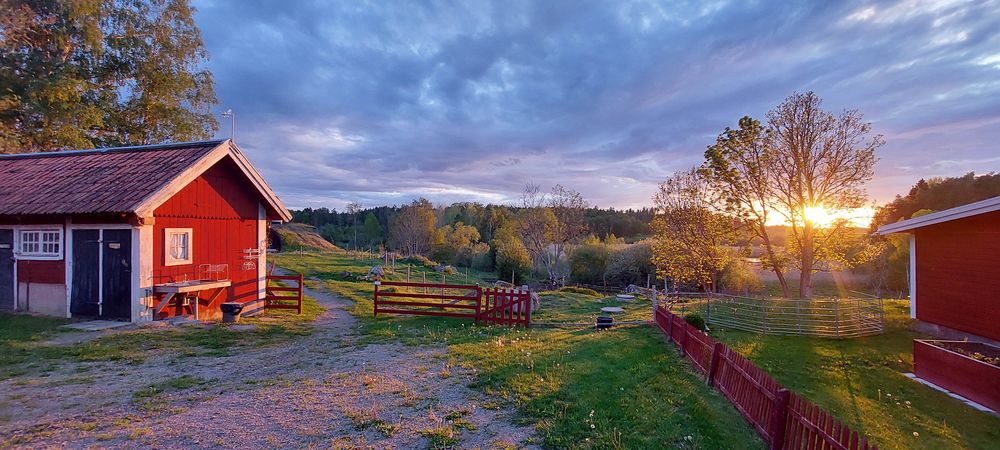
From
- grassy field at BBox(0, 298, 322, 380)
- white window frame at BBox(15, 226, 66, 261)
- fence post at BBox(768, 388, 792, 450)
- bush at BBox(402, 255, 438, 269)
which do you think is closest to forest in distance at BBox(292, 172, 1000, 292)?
bush at BBox(402, 255, 438, 269)

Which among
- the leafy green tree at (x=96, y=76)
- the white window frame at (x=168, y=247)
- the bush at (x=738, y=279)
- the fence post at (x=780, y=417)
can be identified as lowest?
the bush at (x=738, y=279)

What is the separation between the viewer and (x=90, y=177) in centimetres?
1279

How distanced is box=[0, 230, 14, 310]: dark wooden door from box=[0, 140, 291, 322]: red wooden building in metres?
A: 0.03

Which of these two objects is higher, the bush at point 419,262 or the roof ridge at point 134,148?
the roof ridge at point 134,148

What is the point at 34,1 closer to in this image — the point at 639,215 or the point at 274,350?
the point at 274,350

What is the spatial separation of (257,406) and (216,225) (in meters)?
9.02

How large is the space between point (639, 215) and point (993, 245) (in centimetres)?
7441

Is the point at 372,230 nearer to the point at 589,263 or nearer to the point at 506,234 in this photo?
the point at 506,234

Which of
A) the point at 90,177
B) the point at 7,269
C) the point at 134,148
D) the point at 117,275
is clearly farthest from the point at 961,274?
the point at 7,269

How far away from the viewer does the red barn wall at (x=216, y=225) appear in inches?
470

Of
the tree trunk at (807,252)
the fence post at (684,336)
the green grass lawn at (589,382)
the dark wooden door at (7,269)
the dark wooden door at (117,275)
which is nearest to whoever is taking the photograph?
the green grass lawn at (589,382)

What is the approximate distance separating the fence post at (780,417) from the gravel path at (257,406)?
278 cm

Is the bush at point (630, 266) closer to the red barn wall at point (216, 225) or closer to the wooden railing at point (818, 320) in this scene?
the wooden railing at point (818, 320)

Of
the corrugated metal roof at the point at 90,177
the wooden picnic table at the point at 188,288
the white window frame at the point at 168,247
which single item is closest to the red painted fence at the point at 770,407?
the wooden picnic table at the point at 188,288
